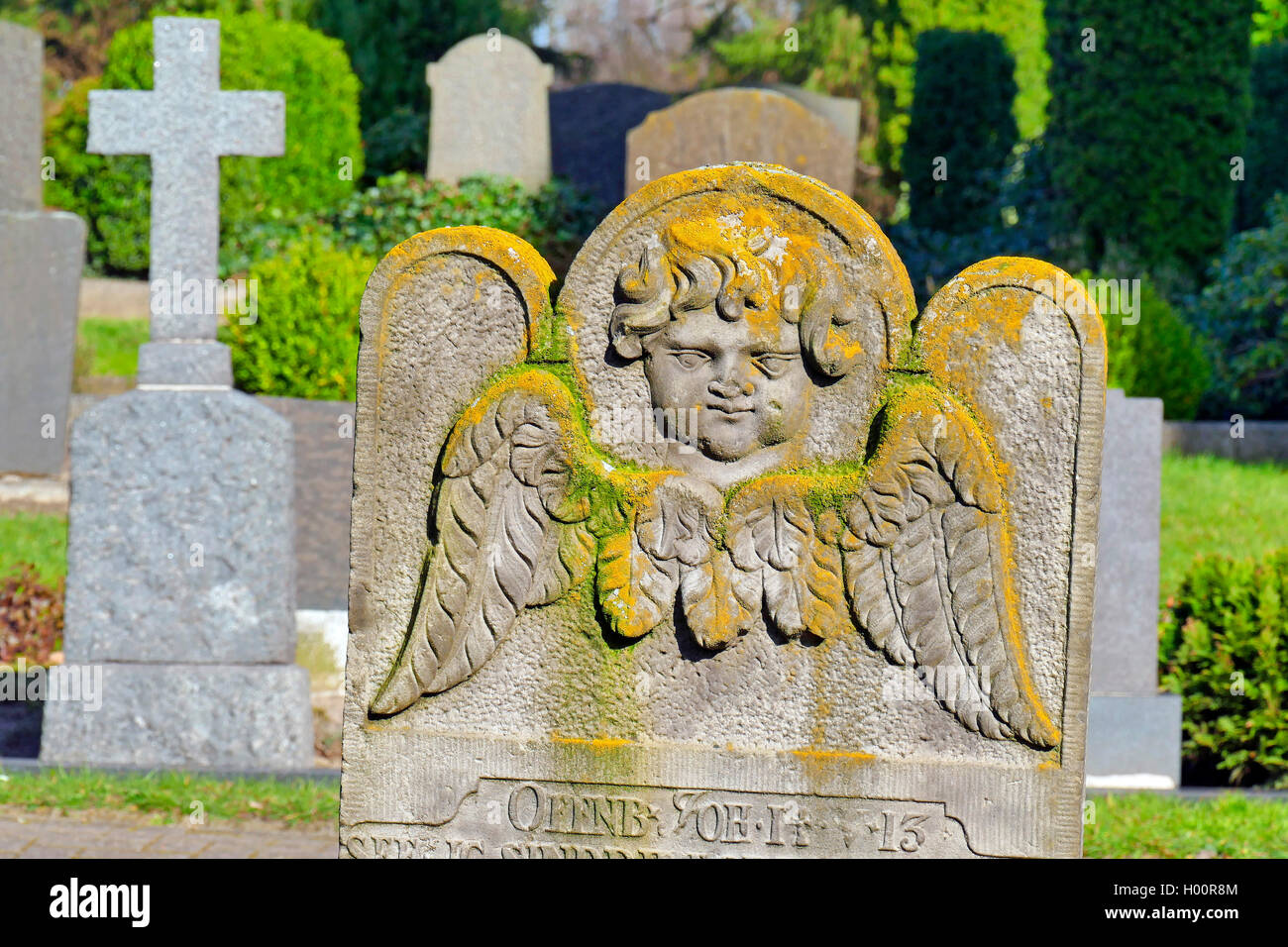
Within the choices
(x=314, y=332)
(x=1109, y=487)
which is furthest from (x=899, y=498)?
(x=314, y=332)

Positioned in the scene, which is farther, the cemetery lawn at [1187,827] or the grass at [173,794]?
the grass at [173,794]

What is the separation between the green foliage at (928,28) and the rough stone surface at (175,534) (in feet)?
47.7

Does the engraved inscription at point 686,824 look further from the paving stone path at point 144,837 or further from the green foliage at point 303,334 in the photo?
the green foliage at point 303,334

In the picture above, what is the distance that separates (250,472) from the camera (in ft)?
17.7

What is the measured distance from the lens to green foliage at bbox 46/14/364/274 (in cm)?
1341

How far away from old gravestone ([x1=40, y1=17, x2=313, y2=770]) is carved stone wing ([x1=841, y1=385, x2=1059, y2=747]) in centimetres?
309

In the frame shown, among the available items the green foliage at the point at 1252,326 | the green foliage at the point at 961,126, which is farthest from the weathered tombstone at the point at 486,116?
the green foliage at the point at 1252,326

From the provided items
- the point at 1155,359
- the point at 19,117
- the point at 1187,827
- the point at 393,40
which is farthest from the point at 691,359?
the point at 393,40

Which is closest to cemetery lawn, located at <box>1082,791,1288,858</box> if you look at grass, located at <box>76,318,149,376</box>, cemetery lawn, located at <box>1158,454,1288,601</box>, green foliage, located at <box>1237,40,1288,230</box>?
cemetery lawn, located at <box>1158,454,1288,601</box>

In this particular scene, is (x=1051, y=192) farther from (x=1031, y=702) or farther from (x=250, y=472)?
(x=1031, y=702)

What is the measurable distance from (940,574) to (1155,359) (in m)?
7.02

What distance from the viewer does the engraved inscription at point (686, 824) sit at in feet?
9.57

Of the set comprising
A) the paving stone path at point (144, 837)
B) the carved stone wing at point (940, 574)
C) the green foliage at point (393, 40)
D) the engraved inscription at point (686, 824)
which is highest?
the green foliage at point (393, 40)

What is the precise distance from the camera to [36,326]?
834cm
